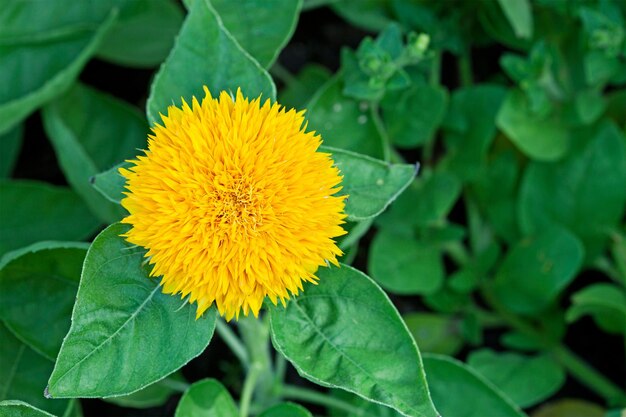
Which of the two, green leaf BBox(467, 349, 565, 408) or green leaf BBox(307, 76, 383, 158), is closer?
green leaf BBox(307, 76, 383, 158)

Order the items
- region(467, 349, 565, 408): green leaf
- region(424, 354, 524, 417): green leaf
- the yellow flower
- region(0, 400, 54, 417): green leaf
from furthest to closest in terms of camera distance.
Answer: region(467, 349, 565, 408): green leaf, region(424, 354, 524, 417): green leaf, region(0, 400, 54, 417): green leaf, the yellow flower

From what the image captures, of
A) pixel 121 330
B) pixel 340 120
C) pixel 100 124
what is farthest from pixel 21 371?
pixel 340 120

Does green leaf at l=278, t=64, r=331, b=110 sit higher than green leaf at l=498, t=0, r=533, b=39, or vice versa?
green leaf at l=498, t=0, r=533, b=39

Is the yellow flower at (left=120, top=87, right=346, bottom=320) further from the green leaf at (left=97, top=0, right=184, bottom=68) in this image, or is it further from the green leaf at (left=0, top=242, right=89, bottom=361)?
the green leaf at (left=97, top=0, right=184, bottom=68)

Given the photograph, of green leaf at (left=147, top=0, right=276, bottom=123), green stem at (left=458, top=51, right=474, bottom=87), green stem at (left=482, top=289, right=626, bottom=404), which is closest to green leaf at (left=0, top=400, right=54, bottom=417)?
green leaf at (left=147, top=0, right=276, bottom=123)

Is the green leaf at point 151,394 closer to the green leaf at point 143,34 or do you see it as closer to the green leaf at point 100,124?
the green leaf at point 100,124

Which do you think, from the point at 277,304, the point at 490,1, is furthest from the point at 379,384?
the point at 490,1
